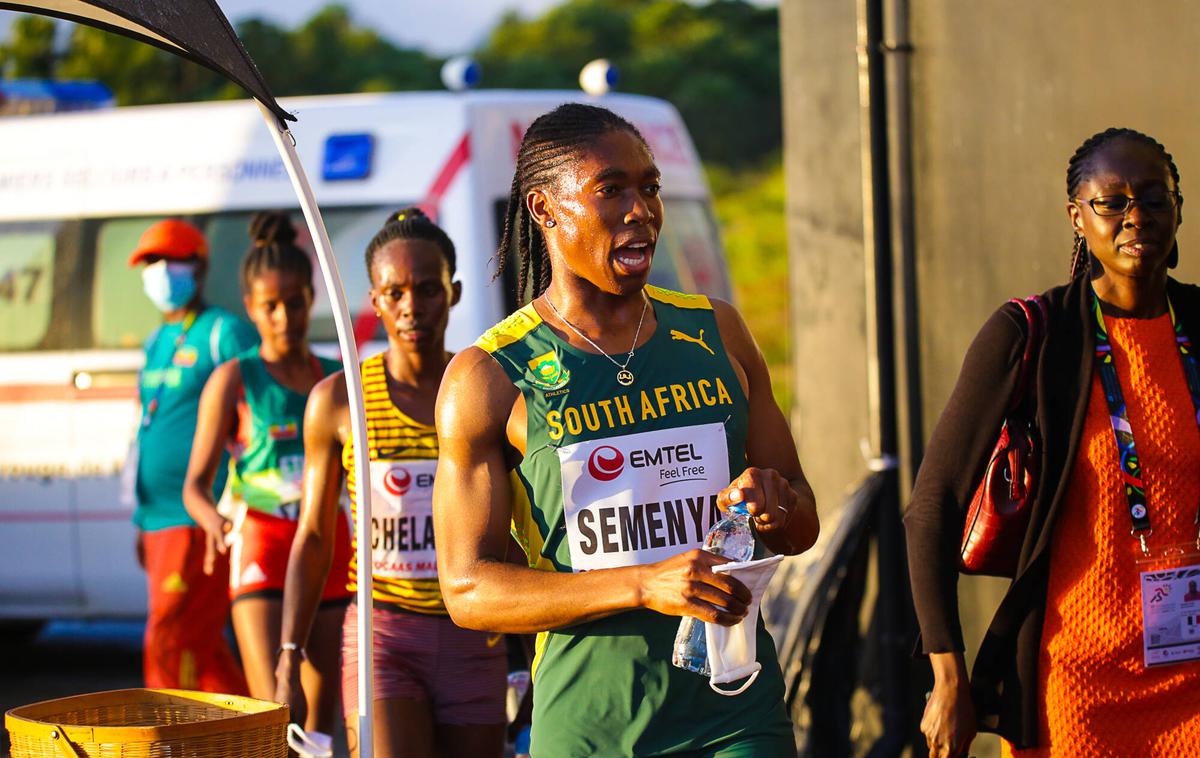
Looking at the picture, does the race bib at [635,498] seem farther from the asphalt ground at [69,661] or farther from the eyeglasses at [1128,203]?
the asphalt ground at [69,661]

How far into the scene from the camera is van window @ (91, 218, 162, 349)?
8984mm

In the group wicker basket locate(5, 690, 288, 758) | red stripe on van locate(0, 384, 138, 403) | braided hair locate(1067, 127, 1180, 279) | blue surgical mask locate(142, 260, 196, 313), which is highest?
blue surgical mask locate(142, 260, 196, 313)

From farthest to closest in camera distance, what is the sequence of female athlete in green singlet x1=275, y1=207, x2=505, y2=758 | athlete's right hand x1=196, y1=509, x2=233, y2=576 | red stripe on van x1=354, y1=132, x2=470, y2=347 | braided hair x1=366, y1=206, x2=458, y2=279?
red stripe on van x1=354, y1=132, x2=470, y2=347 → athlete's right hand x1=196, y1=509, x2=233, y2=576 → braided hair x1=366, y1=206, x2=458, y2=279 → female athlete in green singlet x1=275, y1=207, x2=505, y2=758

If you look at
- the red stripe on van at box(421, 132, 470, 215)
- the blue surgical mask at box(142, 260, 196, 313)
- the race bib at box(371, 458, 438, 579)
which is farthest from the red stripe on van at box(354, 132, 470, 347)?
the race bib at box(371, 458, 438, 579)

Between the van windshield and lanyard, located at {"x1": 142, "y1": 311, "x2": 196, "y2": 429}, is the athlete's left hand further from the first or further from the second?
the van windshield

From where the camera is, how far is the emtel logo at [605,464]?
3.13m

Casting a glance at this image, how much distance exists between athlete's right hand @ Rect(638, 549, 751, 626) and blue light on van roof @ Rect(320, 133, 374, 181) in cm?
604

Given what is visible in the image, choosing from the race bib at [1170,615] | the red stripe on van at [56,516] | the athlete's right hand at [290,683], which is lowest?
the athlete's right hand at [290,683]

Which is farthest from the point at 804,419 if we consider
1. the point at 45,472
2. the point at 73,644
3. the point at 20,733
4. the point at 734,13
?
the point at 734,13

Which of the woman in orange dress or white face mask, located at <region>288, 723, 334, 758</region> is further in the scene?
white face mask, located at <region>288, 723, 334, 758</region>

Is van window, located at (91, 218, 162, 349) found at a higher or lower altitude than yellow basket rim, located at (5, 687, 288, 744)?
higher

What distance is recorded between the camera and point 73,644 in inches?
431

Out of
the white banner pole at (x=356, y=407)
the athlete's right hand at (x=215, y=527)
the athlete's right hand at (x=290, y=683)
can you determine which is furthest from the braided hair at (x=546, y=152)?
the athlete's right hand at (x=215, y=527)

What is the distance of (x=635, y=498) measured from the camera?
3123 millimetres
